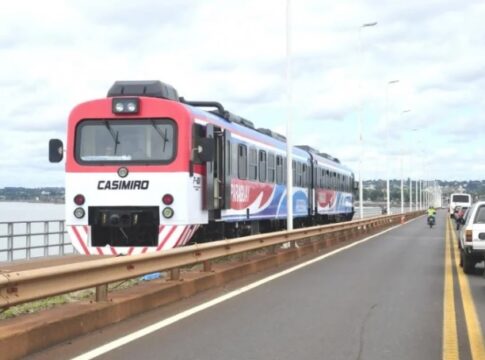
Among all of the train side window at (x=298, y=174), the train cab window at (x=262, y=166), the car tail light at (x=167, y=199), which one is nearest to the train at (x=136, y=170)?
the car tail light at (x=167, y=199)

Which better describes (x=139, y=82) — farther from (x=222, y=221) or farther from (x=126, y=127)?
(x=222, y=221)

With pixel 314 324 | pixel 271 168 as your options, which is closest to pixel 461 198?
pixel 271 168

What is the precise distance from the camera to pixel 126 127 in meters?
14.5

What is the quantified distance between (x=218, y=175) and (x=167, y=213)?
2.36 meters

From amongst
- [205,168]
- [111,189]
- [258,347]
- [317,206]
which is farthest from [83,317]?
[317,206]

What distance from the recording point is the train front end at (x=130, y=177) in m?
14.1

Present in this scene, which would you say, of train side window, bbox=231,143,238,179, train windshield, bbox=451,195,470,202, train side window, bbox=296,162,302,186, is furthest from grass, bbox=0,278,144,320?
train windshield, bbox=451,195,470,202

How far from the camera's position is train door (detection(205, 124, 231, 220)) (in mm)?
15328

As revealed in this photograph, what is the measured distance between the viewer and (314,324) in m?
8.98

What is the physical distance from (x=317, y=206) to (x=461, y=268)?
14587 millimetres

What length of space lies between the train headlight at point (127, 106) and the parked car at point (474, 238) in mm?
7404

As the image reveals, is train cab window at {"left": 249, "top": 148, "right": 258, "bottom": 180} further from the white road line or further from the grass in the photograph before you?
the grass

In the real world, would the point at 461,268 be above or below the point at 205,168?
below

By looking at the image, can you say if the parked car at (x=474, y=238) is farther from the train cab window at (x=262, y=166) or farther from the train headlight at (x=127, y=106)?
the train headlight at (x=127, y=106)
